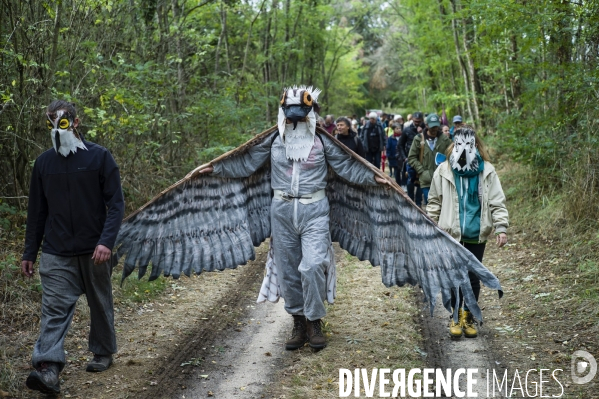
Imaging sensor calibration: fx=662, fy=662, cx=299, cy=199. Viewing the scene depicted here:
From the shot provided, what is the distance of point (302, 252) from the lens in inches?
248

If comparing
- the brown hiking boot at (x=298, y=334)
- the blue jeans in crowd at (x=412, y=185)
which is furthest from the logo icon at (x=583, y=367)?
the blue jeans in crowd at (x=412, y=185)

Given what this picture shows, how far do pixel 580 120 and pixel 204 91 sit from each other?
7.37m

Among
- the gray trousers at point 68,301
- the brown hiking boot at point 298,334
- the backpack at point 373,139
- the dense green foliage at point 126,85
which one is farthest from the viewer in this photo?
the backpack at point 373,139

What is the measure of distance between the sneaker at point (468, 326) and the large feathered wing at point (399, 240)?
0.59 m

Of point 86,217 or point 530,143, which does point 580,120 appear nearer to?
point 530,143

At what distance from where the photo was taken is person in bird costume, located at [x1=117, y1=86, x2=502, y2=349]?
20.3 feet

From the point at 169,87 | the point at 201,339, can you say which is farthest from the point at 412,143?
Answer: the point at 201,339

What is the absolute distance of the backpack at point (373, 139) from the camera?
647 inches

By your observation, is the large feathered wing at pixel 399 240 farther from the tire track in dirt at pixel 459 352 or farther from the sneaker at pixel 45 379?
the sneaker at pixel 45 379

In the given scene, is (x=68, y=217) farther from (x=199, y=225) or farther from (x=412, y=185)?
(x=412, y=185)

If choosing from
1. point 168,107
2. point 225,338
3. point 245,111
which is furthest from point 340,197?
point 245,111

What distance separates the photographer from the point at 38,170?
5.52m

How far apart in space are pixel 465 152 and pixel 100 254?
353 cm

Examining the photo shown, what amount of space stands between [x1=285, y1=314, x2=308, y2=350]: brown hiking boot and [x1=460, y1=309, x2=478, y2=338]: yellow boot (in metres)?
1.61
